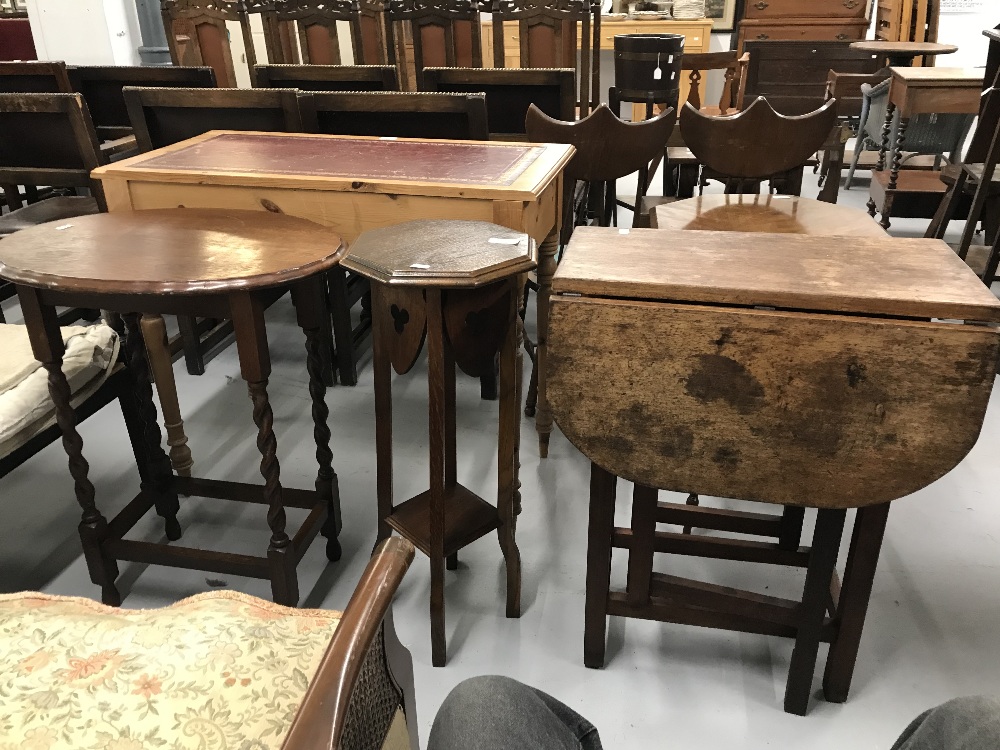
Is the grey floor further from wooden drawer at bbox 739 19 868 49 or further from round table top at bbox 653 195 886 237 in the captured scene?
wooden drawer at bbox 739 19 868 49

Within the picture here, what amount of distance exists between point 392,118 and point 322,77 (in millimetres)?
753

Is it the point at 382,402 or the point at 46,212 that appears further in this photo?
the point at 46,212

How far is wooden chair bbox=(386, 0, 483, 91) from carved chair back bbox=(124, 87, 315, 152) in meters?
1.64

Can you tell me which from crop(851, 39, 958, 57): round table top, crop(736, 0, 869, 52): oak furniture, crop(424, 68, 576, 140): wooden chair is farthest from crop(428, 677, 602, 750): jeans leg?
crop(736, 0, 869, 52): oak furniture

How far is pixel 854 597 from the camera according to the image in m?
1.49

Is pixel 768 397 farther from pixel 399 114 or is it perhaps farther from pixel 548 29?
pixel 548 29

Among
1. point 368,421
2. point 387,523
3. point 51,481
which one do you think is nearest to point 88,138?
point 51,481

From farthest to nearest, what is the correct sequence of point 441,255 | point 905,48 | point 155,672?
point 905,48
point 441,255
point 155,672

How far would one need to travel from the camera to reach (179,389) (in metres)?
2.95

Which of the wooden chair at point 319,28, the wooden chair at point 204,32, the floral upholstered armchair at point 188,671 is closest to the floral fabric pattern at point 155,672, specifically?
the floral upholstered armchair at point 188,671

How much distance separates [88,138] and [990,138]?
11.4 feet

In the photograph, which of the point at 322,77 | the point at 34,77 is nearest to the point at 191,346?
the point at 322,77

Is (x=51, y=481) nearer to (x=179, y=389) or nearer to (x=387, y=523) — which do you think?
(x=179, y=389)

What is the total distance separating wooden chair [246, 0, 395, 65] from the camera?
4.23 metres
